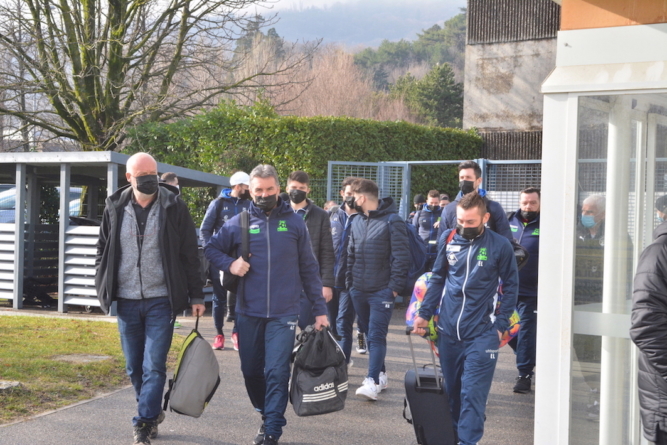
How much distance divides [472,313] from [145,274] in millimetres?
2239

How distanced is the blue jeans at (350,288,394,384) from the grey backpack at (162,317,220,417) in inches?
72.9

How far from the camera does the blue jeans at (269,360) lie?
5.17m

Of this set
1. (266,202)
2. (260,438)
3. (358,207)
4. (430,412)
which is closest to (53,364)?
(260,438)

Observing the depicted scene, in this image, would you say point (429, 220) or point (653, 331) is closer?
point (653, 331)

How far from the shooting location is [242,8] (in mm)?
18344

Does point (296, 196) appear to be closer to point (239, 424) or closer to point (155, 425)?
point (239, 424)

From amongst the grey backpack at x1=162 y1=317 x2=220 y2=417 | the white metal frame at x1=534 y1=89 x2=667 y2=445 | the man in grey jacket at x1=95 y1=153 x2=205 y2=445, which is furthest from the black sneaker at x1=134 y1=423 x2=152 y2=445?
the white metal frame at x1=534 y1=89 x2=667 y2=445

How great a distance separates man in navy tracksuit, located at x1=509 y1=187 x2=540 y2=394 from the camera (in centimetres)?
719

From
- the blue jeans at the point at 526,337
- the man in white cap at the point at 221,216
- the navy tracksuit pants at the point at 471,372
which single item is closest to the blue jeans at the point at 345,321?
the man in white cap at the point at 221,216

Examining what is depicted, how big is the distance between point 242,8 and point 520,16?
48.5 feet

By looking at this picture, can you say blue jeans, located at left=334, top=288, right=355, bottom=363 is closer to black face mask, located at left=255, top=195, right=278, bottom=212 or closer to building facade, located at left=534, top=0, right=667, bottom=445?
black face mask, located at left=255, top=195, right=278, bottom=212

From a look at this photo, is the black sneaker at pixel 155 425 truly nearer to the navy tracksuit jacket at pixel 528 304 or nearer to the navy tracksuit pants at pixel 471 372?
the navy tracksuit pants at pixel 471 372

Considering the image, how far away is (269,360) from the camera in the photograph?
17.2 feet

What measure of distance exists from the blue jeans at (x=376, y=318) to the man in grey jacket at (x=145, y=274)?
6.63ft
